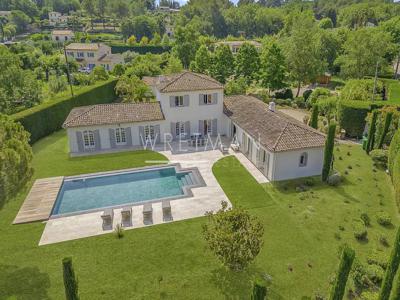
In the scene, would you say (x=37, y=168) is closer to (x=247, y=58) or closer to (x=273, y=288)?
(x=273, y=288)

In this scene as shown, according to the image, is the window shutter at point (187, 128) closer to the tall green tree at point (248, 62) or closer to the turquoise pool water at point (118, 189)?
the turquoise pool water at point (118, 189)

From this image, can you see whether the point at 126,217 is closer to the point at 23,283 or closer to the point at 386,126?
the point at 23,283

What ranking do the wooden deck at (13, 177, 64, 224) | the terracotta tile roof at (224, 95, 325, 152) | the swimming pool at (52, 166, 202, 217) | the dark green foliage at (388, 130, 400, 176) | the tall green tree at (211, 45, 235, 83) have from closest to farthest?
the wooden deck at (13, 177, 64, 224) < the swimming pool at (52, 166, 202, 217) < the dark green foliage at (388, 130, 400, 176) < the terracotta tile roof at (224, 95, 325, 152) < the tall green tree at (211, 45, 235, 83)

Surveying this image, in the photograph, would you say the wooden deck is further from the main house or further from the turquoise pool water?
the main house

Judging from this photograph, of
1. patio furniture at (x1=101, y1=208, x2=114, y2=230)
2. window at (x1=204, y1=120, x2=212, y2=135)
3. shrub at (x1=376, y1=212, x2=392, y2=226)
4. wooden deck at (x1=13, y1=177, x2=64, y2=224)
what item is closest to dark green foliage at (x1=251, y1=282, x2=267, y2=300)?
patio furniture at (x1=101, y1=208, x2=114, y2=230)

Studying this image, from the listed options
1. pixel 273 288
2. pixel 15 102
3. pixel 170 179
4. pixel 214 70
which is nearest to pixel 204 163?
pixel 170 179

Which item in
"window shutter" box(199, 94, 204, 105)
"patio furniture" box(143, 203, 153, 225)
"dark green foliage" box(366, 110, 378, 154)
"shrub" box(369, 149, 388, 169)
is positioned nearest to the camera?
"patio furniture" box(143, 203, 153, 225)

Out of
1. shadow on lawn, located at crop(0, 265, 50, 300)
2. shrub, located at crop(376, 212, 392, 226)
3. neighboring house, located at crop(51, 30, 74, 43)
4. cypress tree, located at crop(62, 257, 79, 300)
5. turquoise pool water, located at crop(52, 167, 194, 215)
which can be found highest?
neighboring house, located at crop(51, 30, 74, 43)
